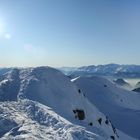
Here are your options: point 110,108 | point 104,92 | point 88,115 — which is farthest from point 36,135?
point 104,92

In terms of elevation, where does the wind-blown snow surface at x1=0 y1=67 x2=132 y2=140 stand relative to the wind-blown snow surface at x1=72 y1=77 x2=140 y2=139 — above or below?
above

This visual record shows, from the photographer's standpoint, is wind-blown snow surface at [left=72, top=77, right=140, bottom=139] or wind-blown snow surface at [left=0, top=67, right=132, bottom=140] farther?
wind-blown snow surface at [left=72, top=77, right=140, bottom=139]

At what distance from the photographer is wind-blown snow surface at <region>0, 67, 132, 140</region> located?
1029 inches

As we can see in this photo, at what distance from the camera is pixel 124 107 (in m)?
79.6

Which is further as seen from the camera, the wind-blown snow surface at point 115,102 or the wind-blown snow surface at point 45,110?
the wind-blown snow surface at point 115,102

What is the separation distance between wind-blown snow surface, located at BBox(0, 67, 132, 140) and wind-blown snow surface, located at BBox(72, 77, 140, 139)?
15306mm

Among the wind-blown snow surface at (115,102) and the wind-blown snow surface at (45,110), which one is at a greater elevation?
the wind-blown snow surface at (45,110)

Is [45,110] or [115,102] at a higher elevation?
[45,110]

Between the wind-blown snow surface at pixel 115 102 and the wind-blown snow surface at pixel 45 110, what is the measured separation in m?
15.3

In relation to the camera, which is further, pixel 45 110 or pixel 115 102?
pixel 115 102

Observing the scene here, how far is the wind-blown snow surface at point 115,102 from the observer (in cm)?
6729

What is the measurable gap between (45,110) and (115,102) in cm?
5008

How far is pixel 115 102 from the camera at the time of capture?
266 feet

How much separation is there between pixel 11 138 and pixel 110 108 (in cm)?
5562
